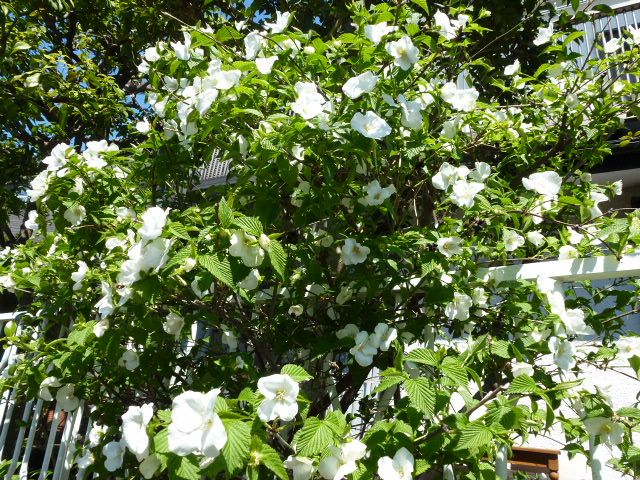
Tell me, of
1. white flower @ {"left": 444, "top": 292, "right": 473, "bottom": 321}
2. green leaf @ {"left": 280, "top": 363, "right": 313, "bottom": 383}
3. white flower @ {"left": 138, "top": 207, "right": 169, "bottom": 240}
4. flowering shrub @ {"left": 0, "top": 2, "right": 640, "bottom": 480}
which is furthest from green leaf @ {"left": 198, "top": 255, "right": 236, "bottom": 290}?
white flower @ {"left": 444, "top": 292, "right": 473, "bottom": 321}

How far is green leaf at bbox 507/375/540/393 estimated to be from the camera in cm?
117

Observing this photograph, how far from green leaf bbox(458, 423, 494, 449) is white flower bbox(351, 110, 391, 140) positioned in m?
0.71

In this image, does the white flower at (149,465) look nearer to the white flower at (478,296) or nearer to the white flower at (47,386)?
the white flower at (47,386)

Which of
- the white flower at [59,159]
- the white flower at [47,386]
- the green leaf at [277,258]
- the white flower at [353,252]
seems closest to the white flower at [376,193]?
the white flower at [353,252]

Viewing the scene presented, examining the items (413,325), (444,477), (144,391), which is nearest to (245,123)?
(413,325)

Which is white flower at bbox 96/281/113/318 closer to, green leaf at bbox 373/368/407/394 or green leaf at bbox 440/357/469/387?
green leaf at bbox 373/368/407/394

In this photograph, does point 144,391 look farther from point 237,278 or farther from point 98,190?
point 237,278

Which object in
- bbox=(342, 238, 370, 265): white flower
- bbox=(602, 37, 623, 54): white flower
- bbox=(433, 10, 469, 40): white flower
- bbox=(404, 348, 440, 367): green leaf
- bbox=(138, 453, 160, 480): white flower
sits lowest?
bbox=(138, 453, 160, 480): white flower

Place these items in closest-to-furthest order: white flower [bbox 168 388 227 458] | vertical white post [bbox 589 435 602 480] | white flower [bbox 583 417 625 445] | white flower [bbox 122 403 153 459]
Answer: white flower [bbox 168 388 227 458] → white flower [bbox 122 403 153 459] → white flower [bbox 583 417 625 445] → vertical white post [bbox 589 435 602 480]

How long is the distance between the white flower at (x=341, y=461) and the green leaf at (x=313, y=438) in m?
0.03

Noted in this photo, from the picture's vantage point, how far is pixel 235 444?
94 cm

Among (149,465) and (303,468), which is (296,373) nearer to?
(303,468)

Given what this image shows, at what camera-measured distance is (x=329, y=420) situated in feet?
3.91

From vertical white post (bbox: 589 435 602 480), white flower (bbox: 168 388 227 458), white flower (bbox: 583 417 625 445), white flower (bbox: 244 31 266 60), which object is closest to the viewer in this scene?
white flower (bbox: 168 388 227 458)
